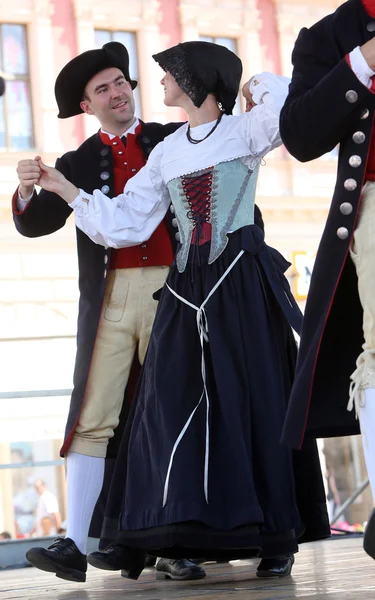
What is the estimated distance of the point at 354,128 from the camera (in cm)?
242

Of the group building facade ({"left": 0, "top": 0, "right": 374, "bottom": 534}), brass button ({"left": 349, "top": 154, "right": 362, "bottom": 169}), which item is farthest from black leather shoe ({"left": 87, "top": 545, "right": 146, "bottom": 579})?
building facade ({"left": 0, "top": 0, "right": 374, "bottom": 534})

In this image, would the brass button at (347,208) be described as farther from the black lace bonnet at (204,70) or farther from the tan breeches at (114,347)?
the tan breeches at (114,347)

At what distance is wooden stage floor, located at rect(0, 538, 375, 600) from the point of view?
2.70 m

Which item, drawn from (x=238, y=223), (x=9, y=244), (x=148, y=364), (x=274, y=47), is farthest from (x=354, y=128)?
(x=274, y=47)

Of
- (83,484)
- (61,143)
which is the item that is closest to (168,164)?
(83,484)

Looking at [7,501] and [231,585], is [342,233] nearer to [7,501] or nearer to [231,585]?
[231,585]

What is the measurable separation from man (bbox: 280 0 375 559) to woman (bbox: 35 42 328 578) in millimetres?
727

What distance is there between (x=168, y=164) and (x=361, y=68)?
3.90 ft

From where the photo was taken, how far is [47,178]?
11.7 ft

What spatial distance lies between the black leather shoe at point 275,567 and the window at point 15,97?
12.0 metres

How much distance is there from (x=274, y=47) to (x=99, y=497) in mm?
13574

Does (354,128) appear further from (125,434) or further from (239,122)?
(125,434)

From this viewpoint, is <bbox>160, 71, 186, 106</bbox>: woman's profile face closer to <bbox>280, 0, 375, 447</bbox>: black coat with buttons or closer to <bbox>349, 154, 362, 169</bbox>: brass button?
<bbox>280, 0, 375, 447</bbox>: black coat with buttons

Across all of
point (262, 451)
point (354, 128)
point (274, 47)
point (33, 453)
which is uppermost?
point (274, 47)
